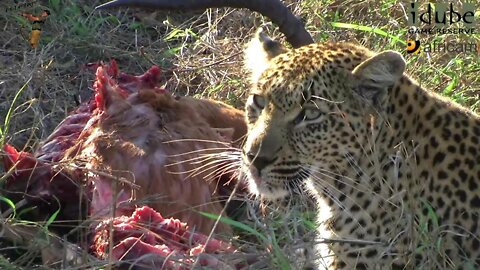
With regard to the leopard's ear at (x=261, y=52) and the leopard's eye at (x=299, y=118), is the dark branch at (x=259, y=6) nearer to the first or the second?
the leopard's ear at (x=261, y=52)

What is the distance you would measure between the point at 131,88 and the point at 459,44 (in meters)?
2.64

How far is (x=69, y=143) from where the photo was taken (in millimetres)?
5930

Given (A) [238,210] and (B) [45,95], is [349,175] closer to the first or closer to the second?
(A) [238,210]

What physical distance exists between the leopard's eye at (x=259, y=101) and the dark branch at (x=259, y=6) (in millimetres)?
1034

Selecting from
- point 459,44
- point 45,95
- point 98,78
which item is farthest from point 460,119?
point 45,95

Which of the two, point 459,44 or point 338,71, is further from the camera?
point 459,44

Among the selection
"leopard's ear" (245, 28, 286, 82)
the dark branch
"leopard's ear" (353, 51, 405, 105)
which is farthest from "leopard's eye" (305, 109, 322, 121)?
the dark branch

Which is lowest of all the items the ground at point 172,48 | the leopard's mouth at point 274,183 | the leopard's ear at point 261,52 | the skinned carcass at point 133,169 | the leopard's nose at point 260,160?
the ground at point 172,48

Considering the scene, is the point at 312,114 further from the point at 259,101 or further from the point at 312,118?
the point at 259,101

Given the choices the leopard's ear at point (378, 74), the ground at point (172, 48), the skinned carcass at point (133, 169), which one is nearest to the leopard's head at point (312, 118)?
the leopard's ear at point (378, 74)

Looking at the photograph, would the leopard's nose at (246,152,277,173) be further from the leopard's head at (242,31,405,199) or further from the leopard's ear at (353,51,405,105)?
the leopard's ear at (353,51,405,105)

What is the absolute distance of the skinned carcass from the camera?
201 inches

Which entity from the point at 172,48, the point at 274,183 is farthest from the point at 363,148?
the point at 172,48

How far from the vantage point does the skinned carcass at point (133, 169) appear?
511 centimetres
